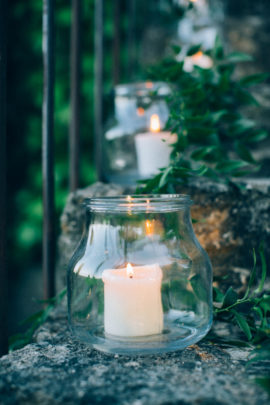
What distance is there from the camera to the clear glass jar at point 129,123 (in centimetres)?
103

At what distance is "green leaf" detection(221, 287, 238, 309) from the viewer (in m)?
0.64

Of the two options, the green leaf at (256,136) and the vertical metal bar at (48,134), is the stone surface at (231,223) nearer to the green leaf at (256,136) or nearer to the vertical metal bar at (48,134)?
the green leaf at (256,136)

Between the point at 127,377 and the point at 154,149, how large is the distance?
1.71 ft

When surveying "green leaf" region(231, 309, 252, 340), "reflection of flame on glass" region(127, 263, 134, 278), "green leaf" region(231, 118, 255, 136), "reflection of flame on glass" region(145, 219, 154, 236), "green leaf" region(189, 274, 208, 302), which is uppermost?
"green leaf" region(231, 118, 255, 136)

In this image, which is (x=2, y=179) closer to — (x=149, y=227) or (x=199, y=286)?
(x=149, y=227)

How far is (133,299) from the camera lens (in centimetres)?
59

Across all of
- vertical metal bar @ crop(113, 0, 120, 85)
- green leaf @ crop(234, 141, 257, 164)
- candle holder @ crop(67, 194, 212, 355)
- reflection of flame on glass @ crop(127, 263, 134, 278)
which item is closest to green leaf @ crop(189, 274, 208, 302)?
candle holder @ crop(67, 194, 212, 355)

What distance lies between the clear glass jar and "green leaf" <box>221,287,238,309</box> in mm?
444

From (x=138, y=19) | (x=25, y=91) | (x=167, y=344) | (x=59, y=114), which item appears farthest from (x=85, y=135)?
(x=167, y=344)

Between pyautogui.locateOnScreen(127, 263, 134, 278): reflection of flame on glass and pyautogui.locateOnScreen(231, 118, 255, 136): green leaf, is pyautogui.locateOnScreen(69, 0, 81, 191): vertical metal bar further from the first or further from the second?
pyautogui.locateOnScreen(127, 263, 134, 278): reflection of flame on glass

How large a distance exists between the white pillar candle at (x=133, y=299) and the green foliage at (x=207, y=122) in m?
0.19

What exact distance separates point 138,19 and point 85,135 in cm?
73

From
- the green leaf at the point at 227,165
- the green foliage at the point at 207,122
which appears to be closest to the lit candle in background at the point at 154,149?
the green foliage at the point at 207,122

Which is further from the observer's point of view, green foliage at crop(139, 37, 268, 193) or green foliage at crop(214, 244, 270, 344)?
green foliage at crop(139, 37, 268, 193)
